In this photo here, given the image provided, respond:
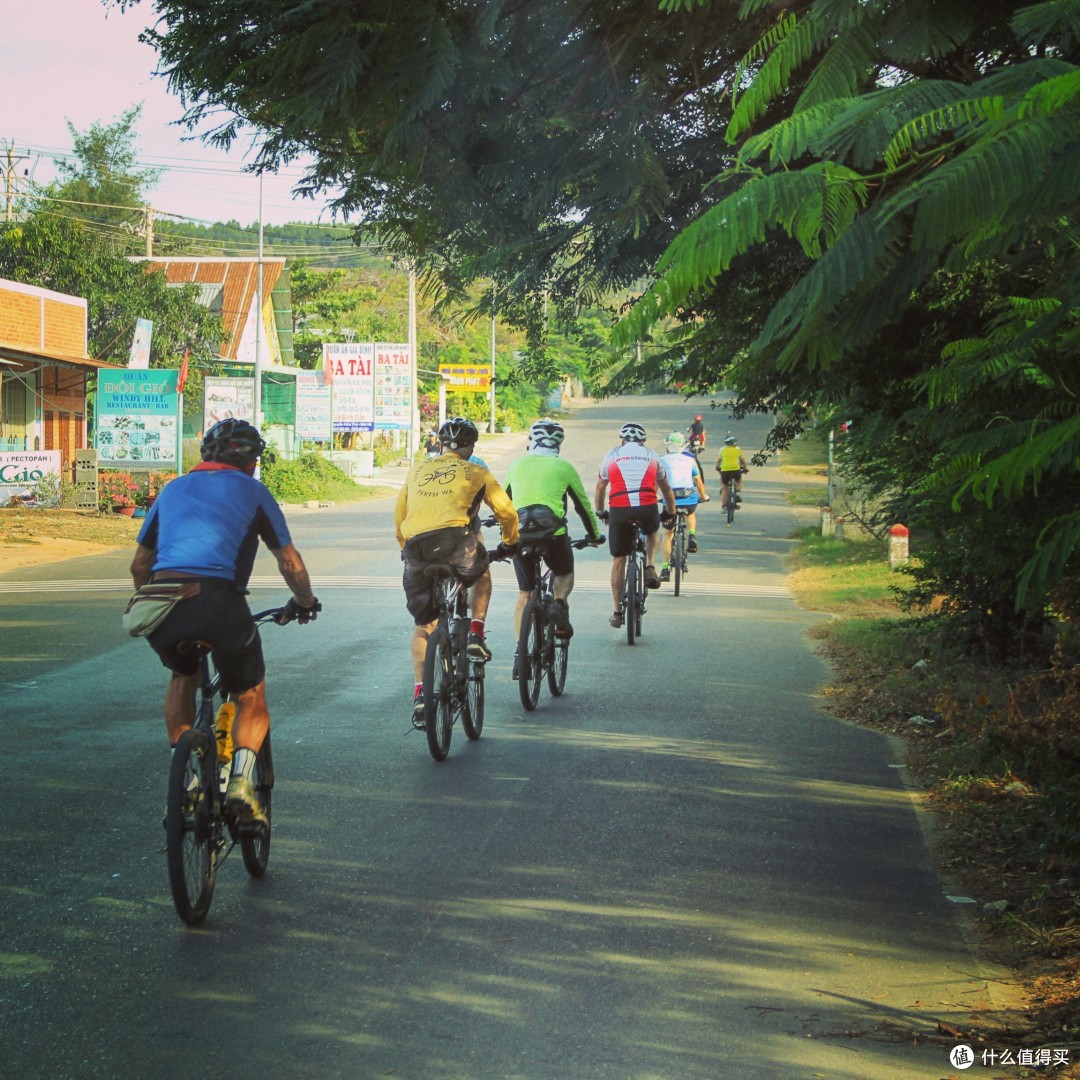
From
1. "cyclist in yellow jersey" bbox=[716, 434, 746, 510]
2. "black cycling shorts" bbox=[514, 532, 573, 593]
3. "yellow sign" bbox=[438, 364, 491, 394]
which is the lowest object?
"black cycling shorts" bbox=[514, 532, 573, 593]

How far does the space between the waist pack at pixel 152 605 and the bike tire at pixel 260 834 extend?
76 cm

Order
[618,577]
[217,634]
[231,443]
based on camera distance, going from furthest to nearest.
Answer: [618,577], [231,443], [217,634]

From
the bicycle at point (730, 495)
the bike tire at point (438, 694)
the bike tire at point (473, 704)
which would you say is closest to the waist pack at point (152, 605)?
the bike tire at point (438, 694)

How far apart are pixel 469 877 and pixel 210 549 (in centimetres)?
174

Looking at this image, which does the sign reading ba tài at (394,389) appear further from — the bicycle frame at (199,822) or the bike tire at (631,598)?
the bicycle frame at (199,822)

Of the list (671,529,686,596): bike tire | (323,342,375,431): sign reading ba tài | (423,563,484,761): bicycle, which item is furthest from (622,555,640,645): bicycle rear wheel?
(323,342,375,431): sign reading ba tài

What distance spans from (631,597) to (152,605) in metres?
8.15

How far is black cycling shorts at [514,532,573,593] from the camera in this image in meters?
10.2

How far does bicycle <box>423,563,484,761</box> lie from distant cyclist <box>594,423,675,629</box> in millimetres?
4362

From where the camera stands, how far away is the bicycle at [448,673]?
26.0ft

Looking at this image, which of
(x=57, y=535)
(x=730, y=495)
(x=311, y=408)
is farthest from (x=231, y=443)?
(x=311, y=408)

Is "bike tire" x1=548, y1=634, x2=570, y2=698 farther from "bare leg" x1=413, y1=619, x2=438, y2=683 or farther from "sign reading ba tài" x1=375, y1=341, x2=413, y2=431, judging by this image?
"sign reading ba tài" x1=375, y1=341, x2=413, y2=431

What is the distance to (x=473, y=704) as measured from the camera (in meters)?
8.83

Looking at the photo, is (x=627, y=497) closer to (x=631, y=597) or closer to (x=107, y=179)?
(x=631, y=597)
